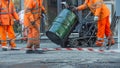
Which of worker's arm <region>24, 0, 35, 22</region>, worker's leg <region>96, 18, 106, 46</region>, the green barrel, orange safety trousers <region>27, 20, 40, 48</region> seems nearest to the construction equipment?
the green barrel

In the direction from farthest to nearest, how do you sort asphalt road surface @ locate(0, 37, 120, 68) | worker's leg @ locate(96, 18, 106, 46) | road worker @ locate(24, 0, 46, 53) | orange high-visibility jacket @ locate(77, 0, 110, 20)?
1. worker's leg @ locate(96, 18, 106, 46)
2. orange high-visibility jacket @ locate(77, 0, 110, 20)
3. road worker @ locate(24, 0, 46, 53)
4. asphalt road surface @ locate(0, 37, 120, 68)

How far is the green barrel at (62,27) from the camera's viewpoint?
566 inches

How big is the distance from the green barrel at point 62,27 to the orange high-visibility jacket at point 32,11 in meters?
1.27

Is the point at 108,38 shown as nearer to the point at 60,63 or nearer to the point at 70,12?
the point at 70,12

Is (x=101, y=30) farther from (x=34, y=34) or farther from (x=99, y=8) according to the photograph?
(x=34, y=34)

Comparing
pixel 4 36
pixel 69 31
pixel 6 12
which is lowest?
pixel 4 36

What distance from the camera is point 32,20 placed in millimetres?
13133

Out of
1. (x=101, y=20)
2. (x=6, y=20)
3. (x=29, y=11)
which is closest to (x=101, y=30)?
(x=101, y=20)

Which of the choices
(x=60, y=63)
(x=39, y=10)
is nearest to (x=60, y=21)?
(x=39, y=10)

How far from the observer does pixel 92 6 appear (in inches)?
566

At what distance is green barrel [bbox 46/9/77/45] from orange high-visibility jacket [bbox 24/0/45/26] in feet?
4.17

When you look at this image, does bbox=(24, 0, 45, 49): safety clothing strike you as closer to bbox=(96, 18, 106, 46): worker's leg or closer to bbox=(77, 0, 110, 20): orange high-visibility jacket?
bbox=(77, 0, 110, 20): orange high-visibility jacket

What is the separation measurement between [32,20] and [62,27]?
1.61 m

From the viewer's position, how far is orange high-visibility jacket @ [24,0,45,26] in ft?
43.2
